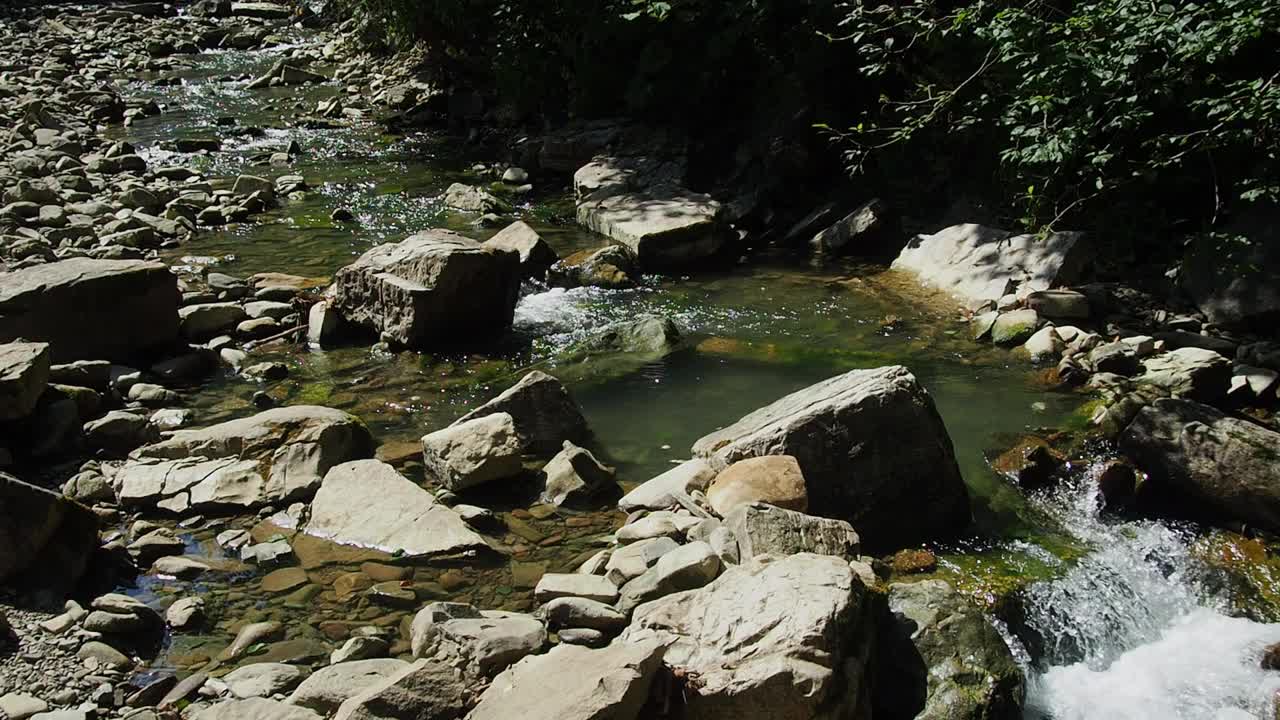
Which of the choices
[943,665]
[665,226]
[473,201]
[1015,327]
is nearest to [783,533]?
[943,665]

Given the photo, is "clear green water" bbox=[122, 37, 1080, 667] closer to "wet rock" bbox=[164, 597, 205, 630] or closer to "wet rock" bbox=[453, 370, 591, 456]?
"wet rock" bbox=[164, 597, 205, 630]

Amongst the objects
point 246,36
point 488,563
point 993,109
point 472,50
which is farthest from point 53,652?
point 246,36

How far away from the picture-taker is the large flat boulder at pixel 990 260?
25.9 feet

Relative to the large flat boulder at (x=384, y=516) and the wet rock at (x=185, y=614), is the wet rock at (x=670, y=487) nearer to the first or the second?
the large flat boulder at (x=384, y=516)

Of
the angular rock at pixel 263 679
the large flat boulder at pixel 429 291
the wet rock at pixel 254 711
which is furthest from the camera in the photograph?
the large flat boulder at pixel 429 291

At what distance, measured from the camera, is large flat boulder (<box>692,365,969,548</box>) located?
5016 millimetres

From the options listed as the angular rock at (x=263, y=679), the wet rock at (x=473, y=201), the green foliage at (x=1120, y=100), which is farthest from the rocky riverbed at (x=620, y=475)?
the wet rock at (x=473, y=201)

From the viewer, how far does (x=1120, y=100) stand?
22.9 feet

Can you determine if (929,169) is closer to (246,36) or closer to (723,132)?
(723,132)

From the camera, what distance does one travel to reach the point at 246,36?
70.9ft

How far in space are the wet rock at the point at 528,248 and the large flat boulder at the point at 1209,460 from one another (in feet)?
16.4

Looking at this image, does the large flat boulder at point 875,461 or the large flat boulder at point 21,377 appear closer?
the large flat boulder at point 875,461

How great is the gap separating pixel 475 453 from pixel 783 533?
6.02 feet

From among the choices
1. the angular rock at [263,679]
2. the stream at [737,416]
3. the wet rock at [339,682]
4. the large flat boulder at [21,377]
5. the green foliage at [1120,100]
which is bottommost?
the stream at [737,416]
